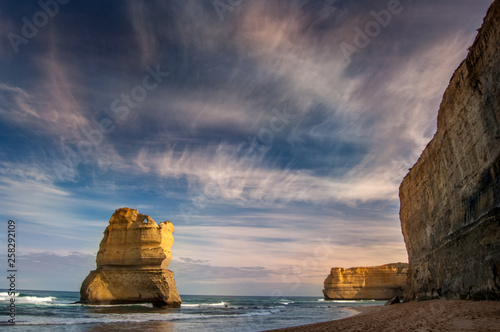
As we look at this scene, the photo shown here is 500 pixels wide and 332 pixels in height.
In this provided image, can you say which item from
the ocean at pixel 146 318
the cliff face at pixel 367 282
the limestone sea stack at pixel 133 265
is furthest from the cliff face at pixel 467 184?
the cliff face at pixel 367 282

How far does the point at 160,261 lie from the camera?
36.2m

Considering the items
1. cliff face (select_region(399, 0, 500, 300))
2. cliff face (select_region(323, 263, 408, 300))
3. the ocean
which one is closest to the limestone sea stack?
the ocean

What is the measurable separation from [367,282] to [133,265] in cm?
6414

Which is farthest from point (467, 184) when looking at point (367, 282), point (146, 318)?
point (367, 282)

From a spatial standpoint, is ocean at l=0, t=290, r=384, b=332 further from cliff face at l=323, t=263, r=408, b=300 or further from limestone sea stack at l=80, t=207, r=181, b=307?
cliff face at l=323, t=263, r=408, b=300

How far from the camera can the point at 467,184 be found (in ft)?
60.9

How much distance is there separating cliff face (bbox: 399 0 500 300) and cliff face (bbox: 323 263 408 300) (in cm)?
5620

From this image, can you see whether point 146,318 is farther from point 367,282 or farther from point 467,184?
point 367,282

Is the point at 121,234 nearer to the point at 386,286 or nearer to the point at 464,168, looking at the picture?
the point at 464,168

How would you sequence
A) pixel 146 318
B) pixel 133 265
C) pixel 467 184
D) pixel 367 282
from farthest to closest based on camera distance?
pixel 367 282 → pixel 133 265 → pixel 146 318 → pixel 467 184

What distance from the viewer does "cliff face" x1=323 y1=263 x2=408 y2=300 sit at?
7856cm

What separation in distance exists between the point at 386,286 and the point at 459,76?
7270 cm

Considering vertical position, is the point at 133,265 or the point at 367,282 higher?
the point at 133,265

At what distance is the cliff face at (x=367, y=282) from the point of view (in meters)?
78.6
